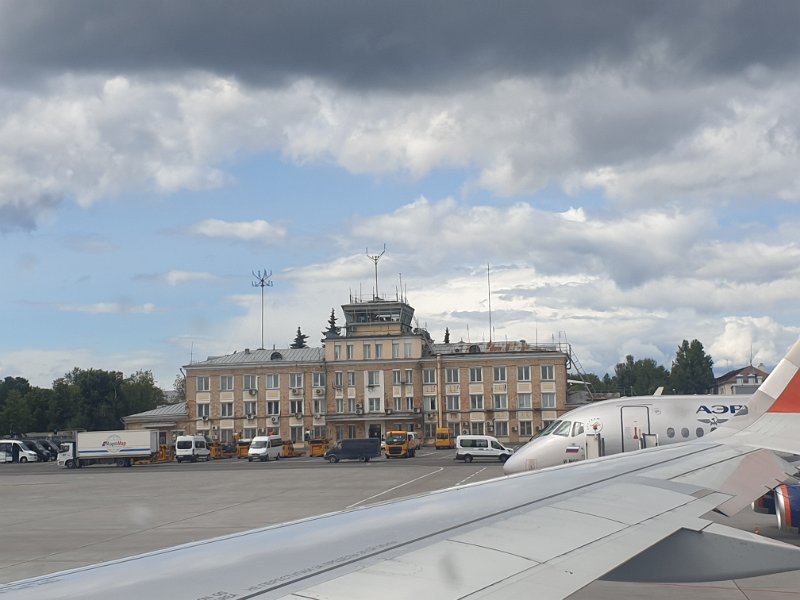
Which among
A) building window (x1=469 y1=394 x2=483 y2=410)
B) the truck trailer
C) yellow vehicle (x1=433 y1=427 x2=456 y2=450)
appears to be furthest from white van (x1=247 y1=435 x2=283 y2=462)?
building window (x1=469 y1=394 x2=483 y2=410)

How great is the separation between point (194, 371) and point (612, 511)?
304ft

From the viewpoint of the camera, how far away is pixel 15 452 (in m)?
80.3

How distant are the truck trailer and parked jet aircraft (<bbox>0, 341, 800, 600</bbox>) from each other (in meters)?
61.3

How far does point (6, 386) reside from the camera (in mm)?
167000

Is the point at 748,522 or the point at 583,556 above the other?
the point at 583,556

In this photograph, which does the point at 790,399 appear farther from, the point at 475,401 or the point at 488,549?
the point at 475,401

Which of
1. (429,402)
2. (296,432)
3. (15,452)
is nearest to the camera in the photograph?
(15,452)

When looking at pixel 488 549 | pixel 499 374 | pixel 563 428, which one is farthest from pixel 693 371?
pixel 488 549

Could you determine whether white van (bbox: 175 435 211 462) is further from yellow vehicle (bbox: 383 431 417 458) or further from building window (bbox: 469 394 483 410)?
building window (bbox: 469 394 483 410)

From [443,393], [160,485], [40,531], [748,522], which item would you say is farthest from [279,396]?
[748,522]

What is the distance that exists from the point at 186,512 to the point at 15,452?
62936 mm

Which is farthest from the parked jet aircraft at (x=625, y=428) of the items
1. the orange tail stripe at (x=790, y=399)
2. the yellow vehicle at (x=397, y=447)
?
the yellow vehicle at (x=397, y=447)

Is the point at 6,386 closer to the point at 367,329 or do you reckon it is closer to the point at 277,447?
the point at 367,329

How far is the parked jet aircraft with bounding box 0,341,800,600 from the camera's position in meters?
3.58
